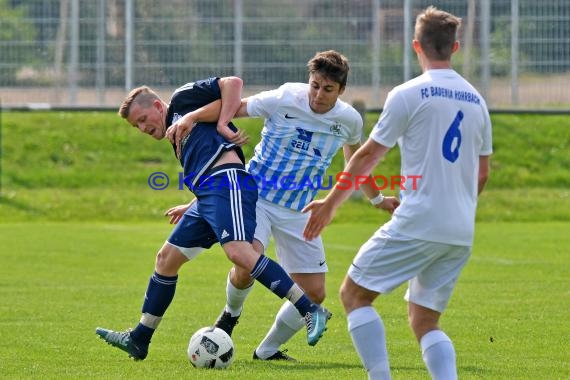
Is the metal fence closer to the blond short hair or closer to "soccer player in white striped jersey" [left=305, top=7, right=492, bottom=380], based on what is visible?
the blond short hair

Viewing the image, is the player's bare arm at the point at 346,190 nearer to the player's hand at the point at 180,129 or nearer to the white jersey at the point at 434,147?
the white jersey at the point at 434,147

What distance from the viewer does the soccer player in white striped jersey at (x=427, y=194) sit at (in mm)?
6305

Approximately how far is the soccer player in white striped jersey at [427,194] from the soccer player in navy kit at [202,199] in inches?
62.1

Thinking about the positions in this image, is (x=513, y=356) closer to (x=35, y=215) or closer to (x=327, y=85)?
(x=327, y=85)

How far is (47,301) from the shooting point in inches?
465

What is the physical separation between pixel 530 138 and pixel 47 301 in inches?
573

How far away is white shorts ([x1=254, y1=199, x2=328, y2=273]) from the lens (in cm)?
868

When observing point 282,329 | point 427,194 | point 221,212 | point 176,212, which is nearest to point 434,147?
point 427,194

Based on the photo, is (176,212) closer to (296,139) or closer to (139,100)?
→ (139,100)

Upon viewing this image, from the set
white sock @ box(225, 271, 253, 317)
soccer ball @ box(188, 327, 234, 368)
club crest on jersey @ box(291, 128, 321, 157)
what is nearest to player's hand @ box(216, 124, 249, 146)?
club crest on jersey @ box(291, 128, 321, 157)

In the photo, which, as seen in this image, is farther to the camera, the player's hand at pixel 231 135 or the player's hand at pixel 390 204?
the player's hand at pixel 231 135

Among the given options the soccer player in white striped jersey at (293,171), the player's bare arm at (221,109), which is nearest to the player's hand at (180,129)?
the player's bare arm at (221,109)

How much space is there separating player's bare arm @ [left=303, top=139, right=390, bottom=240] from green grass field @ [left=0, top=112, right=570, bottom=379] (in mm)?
1534

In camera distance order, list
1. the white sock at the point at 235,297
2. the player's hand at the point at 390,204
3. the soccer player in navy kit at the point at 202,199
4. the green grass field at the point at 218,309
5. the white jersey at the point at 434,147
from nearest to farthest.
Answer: the white jersey at the point at 434,147, the player's hand at the point at 390,204, the soccer player in navy kit at the point at 202,199, the green grass field at the point at 218,309, the white sock at the point at 235,297
